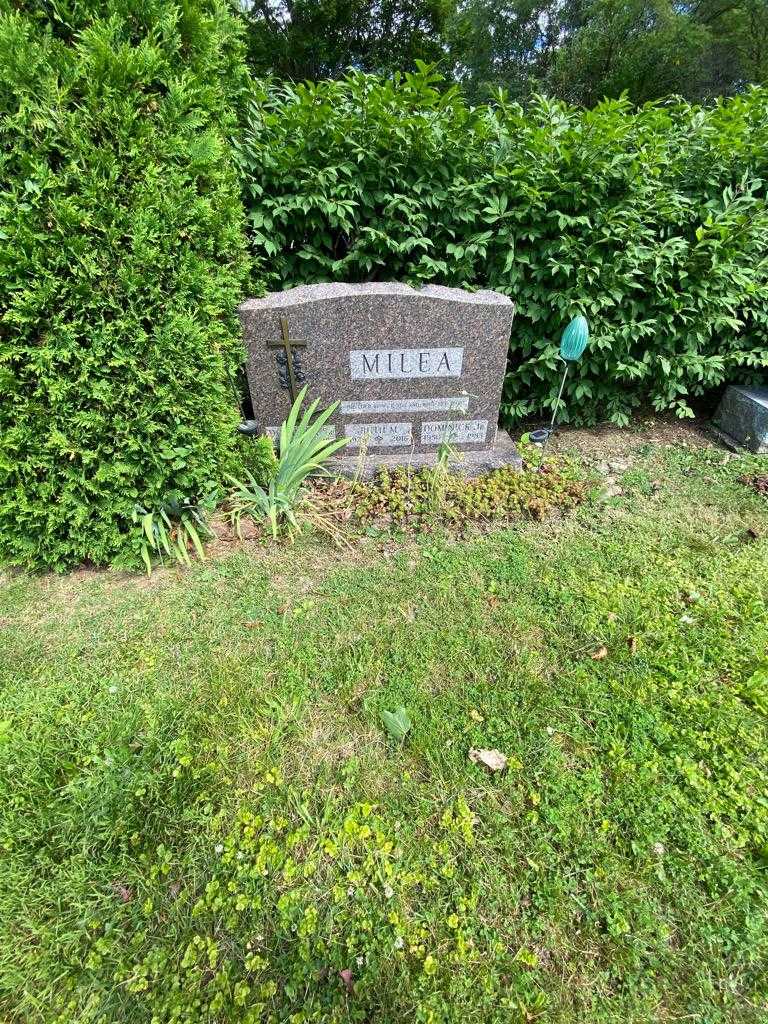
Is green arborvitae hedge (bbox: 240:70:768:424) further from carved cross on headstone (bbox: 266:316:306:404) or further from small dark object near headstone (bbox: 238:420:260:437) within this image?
small dark object near headstone (bbox: 238:420:260:437)

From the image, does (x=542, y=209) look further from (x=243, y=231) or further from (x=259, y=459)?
(x=259, y=459)

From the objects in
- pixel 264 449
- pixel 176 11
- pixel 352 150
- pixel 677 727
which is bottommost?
pixel 677 727

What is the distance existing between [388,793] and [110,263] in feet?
Answer: 8.13

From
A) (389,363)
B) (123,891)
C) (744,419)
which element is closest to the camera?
(123,891)

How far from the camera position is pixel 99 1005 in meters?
1.32

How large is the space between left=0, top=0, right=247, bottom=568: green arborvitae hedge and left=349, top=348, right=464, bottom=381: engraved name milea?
88 cm

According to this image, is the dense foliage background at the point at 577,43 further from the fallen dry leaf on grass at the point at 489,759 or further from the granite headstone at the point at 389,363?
the fallen dry leaf on grass at the point at 489,759

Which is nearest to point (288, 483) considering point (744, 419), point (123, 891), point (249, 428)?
point (249, 428)

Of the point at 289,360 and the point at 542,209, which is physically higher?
the point at 542,209

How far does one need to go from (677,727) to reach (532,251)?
2.95 metres

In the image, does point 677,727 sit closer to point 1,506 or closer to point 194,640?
point 194,640

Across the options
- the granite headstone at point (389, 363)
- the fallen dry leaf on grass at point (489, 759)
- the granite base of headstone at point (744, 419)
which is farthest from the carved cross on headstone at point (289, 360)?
the granite base of headstone at point (744, 419)

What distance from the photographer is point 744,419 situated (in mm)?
3686

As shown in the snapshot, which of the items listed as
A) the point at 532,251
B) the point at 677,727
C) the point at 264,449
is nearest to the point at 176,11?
the point at 264,449
